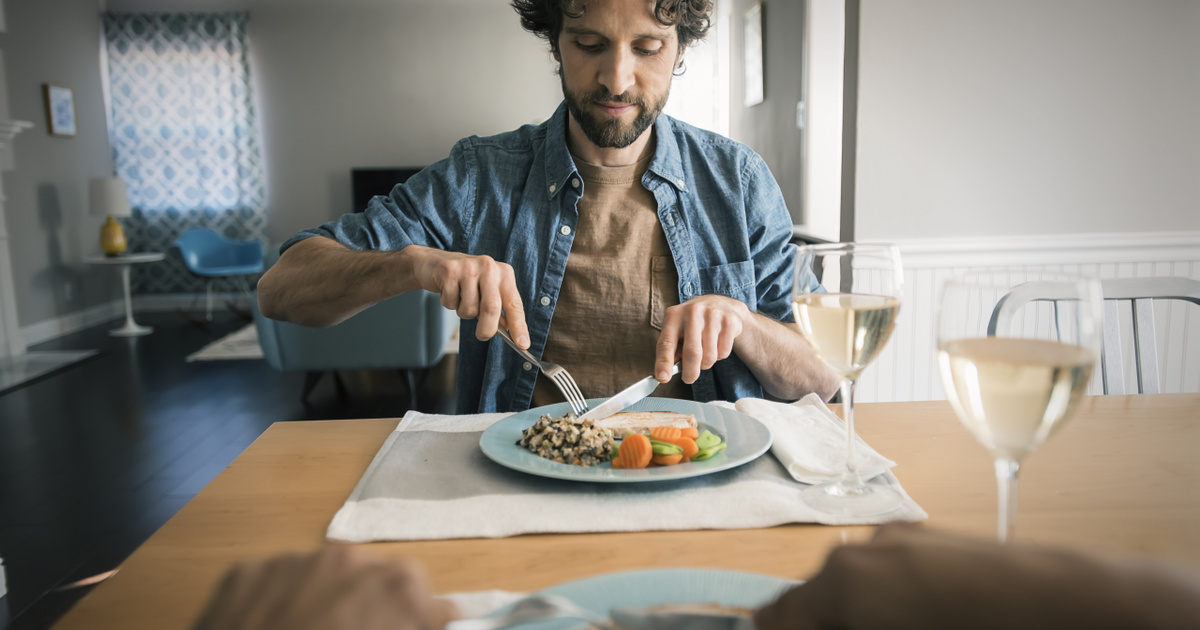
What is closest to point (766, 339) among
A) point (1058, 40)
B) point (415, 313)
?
point (1058, 40)

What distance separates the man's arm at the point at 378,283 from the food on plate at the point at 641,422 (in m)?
0.14

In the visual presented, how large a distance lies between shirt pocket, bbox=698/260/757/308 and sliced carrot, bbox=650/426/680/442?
667 mm

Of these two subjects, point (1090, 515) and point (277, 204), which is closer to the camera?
point (1090, 515)

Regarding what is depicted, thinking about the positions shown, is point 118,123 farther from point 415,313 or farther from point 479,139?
point 479,139

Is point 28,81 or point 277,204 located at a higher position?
point 28,81

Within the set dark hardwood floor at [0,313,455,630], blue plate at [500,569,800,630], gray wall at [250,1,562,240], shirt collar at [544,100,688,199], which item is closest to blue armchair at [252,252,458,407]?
dark hardwood floor at [0,313,455,630]

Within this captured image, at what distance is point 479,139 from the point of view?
1.55 metres

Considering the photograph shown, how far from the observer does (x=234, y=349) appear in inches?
218

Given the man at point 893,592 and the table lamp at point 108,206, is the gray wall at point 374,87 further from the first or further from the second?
the man at point 893,592

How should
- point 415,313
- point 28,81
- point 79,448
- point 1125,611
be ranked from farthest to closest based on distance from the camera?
point 28,81 → point 415,313 → point 79,448 → point 1125,611

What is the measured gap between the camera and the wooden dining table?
59 cm

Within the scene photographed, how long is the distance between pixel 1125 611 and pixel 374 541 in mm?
552

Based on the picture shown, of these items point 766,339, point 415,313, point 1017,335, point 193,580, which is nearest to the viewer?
point 1017,335

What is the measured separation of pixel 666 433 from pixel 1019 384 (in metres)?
0.40
